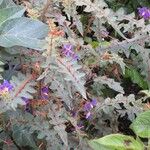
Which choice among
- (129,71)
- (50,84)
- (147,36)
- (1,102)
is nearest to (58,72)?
(50,84)

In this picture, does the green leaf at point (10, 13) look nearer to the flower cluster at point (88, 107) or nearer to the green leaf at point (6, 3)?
the green leaf at point (6, 3)

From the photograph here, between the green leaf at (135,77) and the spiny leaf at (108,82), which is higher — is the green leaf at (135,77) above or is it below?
below

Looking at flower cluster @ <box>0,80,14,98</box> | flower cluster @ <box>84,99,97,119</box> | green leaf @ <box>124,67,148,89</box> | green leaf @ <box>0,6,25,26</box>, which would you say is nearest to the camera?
flower cluster @ <box>0,80,14,98</box>

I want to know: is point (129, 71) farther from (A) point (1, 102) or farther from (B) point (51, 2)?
(A) point (1, 102)

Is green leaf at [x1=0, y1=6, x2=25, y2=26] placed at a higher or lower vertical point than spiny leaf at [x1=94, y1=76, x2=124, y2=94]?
higher

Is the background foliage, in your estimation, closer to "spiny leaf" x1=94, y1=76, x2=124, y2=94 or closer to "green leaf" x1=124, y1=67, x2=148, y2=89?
"spiny leaf" x1=94, y1=76, x2=124, y2=94

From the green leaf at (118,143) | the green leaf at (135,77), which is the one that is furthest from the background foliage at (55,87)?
the green leaf at (135,77)

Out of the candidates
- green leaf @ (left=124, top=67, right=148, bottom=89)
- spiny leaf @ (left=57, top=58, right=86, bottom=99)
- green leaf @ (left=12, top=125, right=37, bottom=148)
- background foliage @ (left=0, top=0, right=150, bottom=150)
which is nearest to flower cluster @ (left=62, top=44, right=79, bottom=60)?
background foliage @ (left=0, top=0, right=150, bottom=150)
